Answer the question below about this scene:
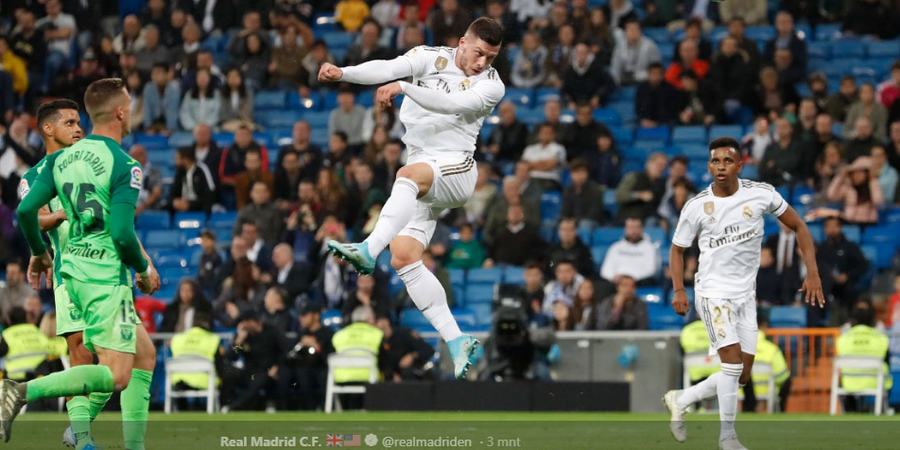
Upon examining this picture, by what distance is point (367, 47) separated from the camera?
2367 cm

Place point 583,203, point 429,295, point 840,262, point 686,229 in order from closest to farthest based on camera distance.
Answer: point 429,295 < point 686,229 < point 840,262 < point 583,203

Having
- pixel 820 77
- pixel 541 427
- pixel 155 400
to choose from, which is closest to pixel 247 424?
pixel 541 427

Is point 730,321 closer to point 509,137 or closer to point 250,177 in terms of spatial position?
point 509,137

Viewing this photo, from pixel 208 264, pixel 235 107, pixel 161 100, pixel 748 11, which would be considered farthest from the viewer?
pixel 161 100

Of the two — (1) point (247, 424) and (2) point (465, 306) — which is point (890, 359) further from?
(1) point (247, 424)

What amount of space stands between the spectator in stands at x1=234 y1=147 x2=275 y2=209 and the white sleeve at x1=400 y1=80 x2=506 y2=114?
38.3 feet

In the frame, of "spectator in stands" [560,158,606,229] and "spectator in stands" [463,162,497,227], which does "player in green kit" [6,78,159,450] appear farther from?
"spectator in stands" [463,162,497,227]

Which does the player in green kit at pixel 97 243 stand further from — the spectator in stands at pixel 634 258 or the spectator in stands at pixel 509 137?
the spectator in stands at pixel 509 137

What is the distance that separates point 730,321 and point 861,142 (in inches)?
370

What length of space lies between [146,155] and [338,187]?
3.99 metres

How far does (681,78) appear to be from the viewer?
22016mm

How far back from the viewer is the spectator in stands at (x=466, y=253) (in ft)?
67.5

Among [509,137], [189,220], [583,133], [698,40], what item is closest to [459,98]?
[583,133]

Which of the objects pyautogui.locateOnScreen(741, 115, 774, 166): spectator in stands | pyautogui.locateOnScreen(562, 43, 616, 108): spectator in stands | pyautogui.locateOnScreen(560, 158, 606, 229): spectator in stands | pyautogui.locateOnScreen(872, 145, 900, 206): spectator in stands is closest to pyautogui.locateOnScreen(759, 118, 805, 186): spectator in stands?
pyautogui.locateOnScreen(741, 115, 774, 166): spectator in stands
